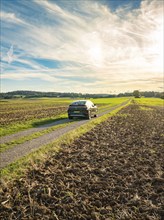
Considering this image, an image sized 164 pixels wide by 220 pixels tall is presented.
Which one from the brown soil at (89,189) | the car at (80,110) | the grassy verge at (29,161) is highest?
the car at (80,110)

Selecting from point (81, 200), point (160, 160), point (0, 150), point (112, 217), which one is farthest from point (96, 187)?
point (0, 150)

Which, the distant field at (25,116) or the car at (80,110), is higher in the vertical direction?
the car at (80,110)

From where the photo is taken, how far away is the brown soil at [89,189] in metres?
4.57

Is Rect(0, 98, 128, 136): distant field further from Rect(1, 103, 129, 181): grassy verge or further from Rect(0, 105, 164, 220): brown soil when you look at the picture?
Rect(0, 105, 164, 220): brown soil

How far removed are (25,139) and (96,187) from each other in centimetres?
679

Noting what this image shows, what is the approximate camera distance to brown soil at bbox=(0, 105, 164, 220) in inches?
180

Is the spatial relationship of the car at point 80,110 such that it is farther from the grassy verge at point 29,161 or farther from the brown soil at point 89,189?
the brown soil at point 89,189

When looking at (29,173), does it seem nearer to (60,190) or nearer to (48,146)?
(60,190)

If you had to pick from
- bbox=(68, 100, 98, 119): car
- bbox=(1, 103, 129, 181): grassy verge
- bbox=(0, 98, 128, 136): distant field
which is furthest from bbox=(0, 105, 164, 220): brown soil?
bbox=(68, 100, 98, 119): car

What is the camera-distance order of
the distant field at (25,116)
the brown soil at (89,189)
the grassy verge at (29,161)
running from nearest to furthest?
the brown soil at (89,189), the grassy verge at (29,161), the distant field at (25,116)

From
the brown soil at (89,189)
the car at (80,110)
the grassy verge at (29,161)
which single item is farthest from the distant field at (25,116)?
the brown soil at (89,189)

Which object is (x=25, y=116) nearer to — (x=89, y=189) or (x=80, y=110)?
(x=80, y=110)

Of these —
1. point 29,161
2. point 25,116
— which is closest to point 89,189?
point 29,161

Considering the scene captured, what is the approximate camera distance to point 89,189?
5.64 meters
